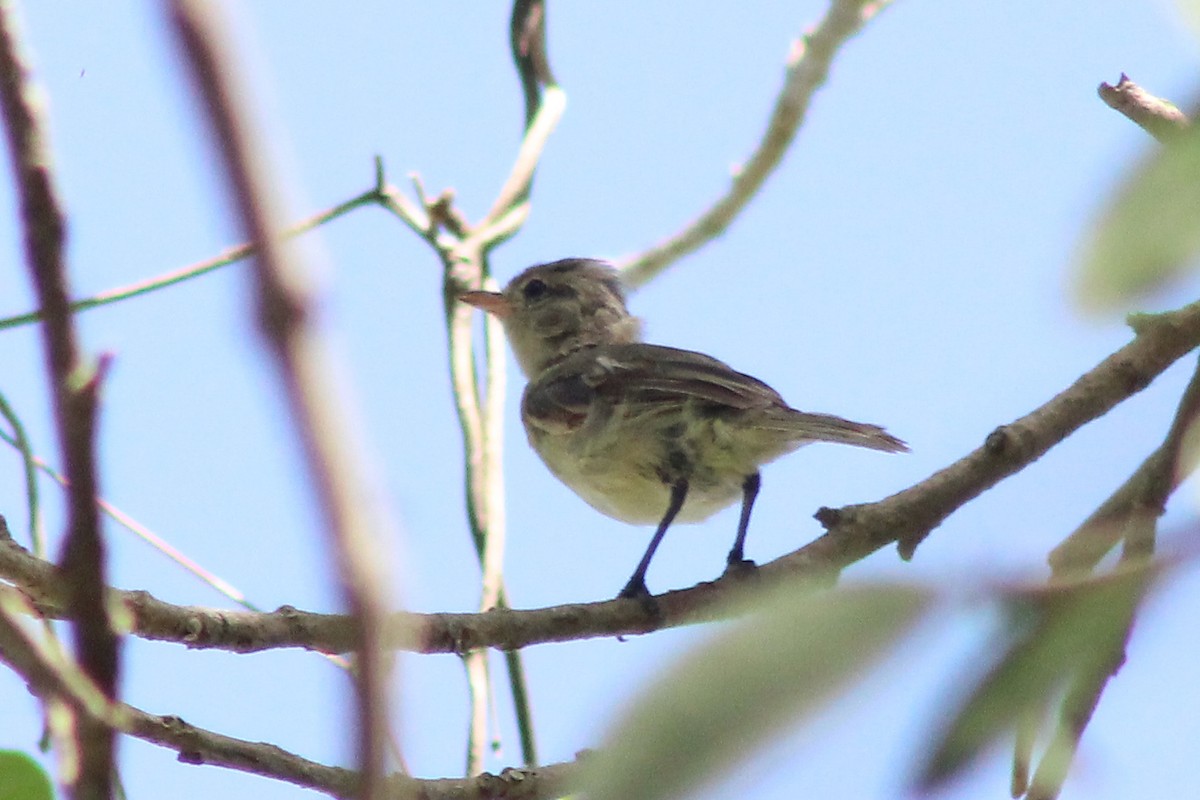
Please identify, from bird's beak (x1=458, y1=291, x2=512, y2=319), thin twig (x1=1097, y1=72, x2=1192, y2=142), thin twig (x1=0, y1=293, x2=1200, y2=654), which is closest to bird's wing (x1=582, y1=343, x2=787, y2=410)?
bird's beak (x1=458, y1=291, x2=512, y2=319)

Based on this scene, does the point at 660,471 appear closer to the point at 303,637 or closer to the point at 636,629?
the point at 636,629

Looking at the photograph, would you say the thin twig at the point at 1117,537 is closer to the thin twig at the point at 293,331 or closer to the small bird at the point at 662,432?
the thin twig at the point at 293,331

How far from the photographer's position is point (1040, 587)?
68 centimetres

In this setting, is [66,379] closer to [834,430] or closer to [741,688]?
[741,688]

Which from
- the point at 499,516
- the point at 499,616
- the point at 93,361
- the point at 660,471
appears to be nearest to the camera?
the point at 93,361

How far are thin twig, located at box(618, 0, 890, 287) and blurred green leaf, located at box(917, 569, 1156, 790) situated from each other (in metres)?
4.68

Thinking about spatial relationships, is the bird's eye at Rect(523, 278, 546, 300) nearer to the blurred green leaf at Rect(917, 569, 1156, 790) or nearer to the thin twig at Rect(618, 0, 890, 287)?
the thin twig at Rect(618, 0, 890, 287)

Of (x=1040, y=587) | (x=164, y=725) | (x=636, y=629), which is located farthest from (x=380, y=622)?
(x=636, y=629)

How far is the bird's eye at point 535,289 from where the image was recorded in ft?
21.3

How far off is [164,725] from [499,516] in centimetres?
189

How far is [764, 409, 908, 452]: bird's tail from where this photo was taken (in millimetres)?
3988

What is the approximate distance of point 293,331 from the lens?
462 millimetres

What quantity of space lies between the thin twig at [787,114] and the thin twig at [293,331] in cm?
487

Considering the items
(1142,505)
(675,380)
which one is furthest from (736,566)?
(1142,505)
